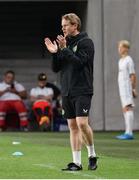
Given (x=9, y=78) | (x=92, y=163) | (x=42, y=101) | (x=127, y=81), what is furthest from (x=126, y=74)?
(x=92, y=163)

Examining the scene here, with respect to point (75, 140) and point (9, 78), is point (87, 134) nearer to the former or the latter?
point (75, 140)

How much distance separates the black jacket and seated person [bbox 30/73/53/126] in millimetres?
11680

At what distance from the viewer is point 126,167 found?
11391 mm

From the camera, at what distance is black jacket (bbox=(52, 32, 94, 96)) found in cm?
1066

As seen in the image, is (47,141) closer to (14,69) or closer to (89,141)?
(89,141)

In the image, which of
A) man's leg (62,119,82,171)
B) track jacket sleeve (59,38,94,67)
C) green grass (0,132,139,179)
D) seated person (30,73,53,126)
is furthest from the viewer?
seated person (30,73,53,126)

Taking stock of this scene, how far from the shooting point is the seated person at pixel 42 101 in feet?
74.2

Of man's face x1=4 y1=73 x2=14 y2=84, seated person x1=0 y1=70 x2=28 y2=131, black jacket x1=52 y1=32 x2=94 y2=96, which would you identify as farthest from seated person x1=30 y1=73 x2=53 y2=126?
black jacket x1=52 y1=32 x2=94 y2=96

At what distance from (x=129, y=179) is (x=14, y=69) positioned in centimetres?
1732

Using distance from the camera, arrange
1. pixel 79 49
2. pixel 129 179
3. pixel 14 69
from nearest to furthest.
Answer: pixel 129 179
pixel 79 49
pixel 14 69

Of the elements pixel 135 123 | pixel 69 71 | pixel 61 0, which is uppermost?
pixel 61 0

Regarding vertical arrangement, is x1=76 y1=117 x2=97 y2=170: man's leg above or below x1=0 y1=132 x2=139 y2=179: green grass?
above

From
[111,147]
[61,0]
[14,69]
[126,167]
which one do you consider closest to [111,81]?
[61,0]

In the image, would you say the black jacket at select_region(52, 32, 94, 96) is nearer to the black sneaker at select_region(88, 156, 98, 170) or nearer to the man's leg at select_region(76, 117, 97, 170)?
the man's leg at select_region(76, 117, 97, 170)
